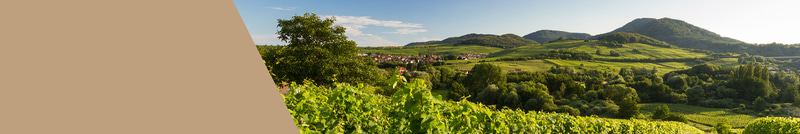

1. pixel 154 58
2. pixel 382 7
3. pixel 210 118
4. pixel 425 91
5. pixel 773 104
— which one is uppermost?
pixel 382 7

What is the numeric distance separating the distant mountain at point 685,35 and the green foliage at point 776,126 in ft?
436

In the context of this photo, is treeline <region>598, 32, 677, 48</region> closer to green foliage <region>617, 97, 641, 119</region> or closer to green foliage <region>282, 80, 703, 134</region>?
green foliage <region>617, 97, 641, 119</region>

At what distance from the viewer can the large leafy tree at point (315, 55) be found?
12.0 metres

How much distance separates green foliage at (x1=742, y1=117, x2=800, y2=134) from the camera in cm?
872

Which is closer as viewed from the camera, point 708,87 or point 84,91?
point 84,91

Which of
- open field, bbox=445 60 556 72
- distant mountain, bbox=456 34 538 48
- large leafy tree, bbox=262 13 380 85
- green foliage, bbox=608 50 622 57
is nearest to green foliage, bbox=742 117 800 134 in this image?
large leafy tree, bbox=262 13 380 85

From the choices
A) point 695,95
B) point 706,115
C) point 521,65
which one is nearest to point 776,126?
point 706,115

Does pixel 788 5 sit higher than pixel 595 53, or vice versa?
pixel 788 5

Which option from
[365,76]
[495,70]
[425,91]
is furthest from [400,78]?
[495,70]

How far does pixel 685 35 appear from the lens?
430ft

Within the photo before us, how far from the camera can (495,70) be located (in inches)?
2121

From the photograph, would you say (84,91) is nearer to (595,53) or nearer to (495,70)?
(495,70)

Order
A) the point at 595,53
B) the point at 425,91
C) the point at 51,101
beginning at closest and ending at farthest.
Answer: the point at 51,101
the point at 425,91
the point at 595,53

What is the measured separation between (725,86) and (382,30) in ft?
214
